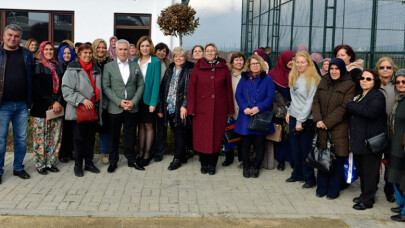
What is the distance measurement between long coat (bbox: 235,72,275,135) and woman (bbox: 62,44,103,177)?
2037mm

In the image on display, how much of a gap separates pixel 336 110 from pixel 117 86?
3.10 metres

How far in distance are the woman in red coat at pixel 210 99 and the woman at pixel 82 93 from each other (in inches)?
53.5

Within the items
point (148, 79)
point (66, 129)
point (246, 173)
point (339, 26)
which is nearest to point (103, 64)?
point (148, 79)

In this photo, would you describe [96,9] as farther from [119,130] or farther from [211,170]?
[211,170]

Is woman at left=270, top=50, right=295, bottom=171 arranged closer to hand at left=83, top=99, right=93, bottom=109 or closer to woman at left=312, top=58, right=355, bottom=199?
woman at left=312, top=58, right=355, bottom=199

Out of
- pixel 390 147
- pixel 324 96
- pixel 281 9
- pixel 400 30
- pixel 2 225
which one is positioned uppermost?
pixel 281 9

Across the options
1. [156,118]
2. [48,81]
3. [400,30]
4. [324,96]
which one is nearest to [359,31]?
[400,30]

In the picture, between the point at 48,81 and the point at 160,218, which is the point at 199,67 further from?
the point at 160,218

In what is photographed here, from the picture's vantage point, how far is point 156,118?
23.6 feet

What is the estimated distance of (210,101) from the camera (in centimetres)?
648

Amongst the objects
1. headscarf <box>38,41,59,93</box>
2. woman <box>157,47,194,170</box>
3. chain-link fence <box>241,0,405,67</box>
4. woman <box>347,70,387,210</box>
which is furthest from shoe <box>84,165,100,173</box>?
chain-link fence <box>241,0,405,67</box>

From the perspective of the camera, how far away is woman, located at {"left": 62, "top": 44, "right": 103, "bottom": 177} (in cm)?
613

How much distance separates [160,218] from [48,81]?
2752 mm

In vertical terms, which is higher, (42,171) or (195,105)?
(195,105)
